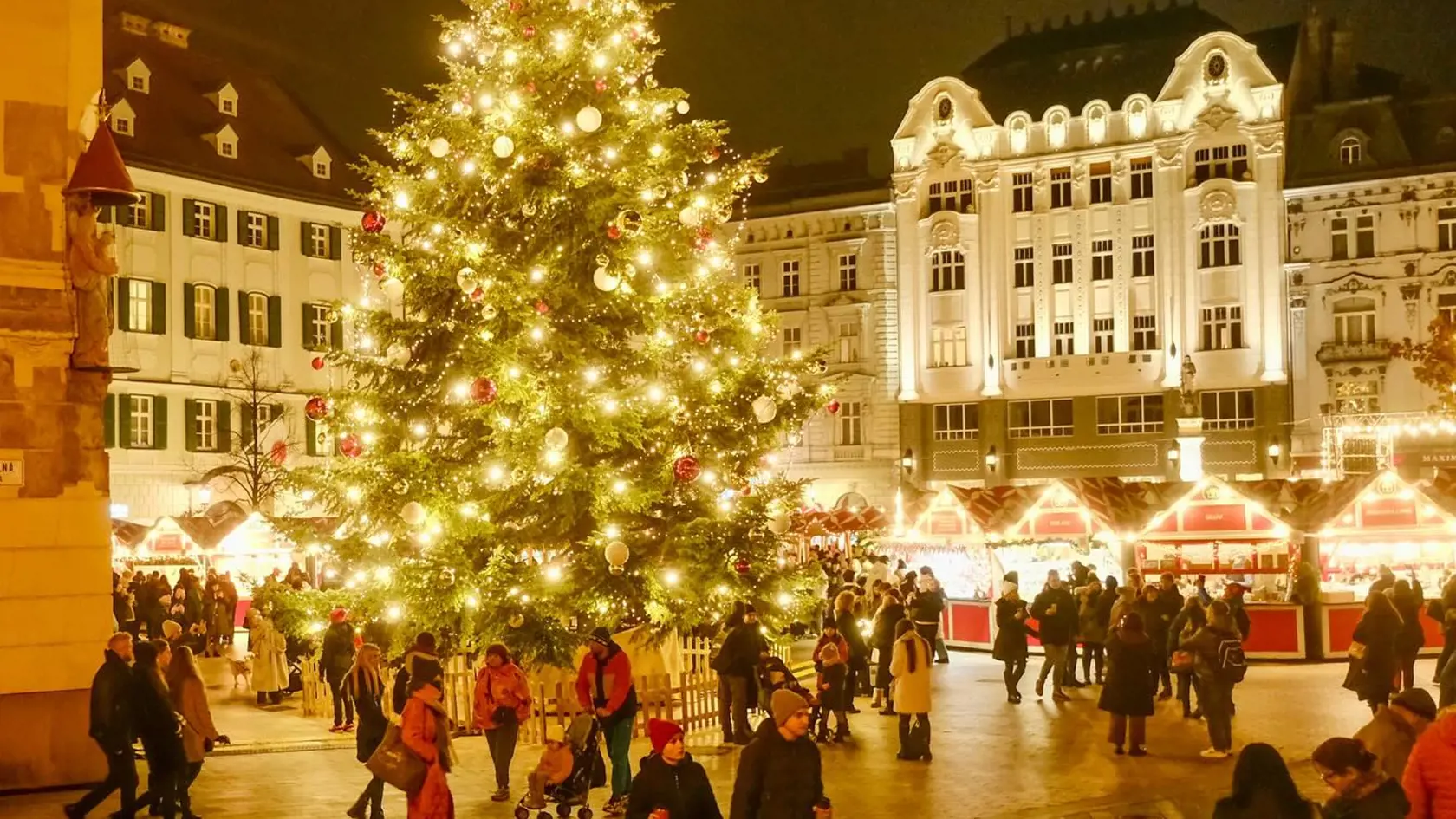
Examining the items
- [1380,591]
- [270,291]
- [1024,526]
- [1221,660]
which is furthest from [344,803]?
[270,291]

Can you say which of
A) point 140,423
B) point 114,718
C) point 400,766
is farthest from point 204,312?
point 400,766

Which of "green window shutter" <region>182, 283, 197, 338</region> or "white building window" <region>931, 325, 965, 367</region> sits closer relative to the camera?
"green window shutter" <region>182, 283, 197, 338</region>

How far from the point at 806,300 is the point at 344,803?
40.8m

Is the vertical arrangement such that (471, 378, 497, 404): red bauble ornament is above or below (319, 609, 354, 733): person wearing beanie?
above

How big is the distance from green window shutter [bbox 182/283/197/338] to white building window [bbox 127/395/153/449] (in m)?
2.21

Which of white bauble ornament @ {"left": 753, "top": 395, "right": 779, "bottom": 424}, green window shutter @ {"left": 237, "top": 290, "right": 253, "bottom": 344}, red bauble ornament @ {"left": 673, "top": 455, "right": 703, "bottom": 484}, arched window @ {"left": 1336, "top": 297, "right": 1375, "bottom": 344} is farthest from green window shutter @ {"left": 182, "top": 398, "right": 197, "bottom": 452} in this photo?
arched window @ {"left": 1336, "top": 297, "right": 1375, "bottom": 344}

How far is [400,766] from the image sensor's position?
9.96 meters

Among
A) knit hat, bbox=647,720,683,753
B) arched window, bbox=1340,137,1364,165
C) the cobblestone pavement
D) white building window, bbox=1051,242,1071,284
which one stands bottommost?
the cobblestone pavement

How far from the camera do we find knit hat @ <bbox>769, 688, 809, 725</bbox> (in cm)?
820

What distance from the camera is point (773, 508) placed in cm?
1842

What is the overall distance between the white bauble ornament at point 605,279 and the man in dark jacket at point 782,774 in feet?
31.3

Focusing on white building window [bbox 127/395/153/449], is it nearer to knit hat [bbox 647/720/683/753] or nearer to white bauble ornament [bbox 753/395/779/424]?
white bauble ornament [bbox 753/395/779/424]

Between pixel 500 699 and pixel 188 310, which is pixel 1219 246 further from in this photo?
pixel 500 699

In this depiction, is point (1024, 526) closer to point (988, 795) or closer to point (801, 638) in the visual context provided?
point (801, 638)
